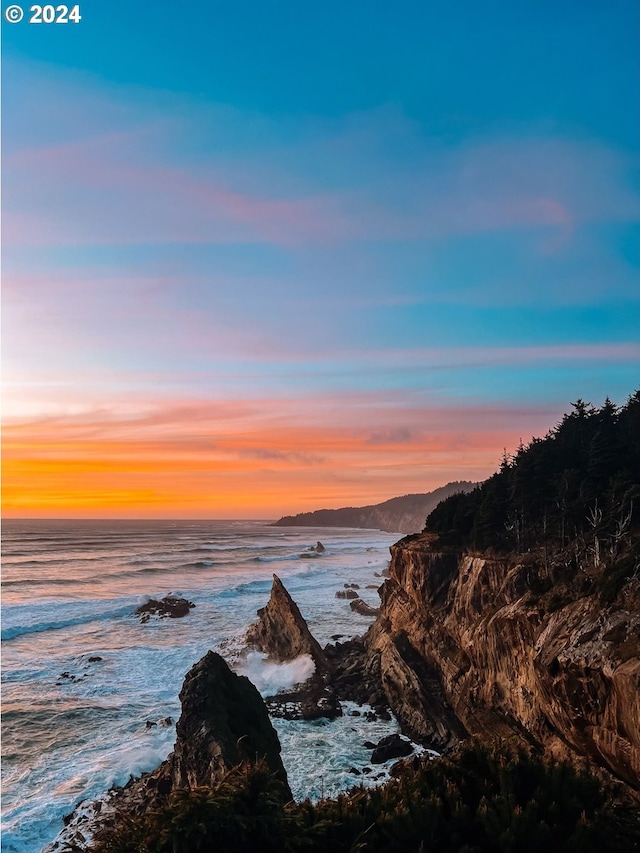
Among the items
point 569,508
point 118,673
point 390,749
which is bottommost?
point 118,673

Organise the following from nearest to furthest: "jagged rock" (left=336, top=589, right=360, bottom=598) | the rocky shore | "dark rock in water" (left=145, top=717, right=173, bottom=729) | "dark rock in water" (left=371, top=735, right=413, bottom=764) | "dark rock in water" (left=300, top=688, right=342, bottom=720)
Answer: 1. the rocky shore
2. "dark rock in water" (left=371, top=735, right=413, bottom=764)
3. "dark rock in water" (left=145, top=717, right=173, bottom=729)
4. "dark rock in water" (left=300, top=688, right=342, bottom=720)
5. "jagged rock" (left=336, top=589, right=360, bottom=598)

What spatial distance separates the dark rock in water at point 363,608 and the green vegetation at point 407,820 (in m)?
44.3

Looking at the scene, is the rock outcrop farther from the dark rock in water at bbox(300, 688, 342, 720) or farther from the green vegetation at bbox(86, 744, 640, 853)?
the dark rock in water at bbox(300, 688, 342, 720)

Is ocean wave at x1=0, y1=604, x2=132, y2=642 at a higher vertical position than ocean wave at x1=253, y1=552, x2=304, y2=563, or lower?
higher

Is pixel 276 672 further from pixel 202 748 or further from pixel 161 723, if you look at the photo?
pixel 202 748

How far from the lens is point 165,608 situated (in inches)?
2382

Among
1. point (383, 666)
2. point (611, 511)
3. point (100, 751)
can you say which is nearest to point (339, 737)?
point (383, 666)

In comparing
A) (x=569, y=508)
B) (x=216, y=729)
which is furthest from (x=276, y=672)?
(x=569, y=508)

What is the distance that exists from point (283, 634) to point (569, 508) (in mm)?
23201

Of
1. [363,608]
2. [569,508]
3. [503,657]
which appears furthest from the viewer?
[363,608]

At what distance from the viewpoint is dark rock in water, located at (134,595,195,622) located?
58312 millimetres

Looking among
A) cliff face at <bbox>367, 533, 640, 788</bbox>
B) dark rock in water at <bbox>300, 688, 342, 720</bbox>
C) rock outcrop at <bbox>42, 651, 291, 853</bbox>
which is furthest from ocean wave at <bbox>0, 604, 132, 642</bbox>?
Answer: rock outcrop at <bbox>42, 651, 291, 853</bbox>

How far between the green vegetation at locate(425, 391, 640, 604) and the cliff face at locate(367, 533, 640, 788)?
1569 mm

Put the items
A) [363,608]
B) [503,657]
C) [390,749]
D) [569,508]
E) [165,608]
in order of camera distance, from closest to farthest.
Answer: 1. [503,657]
2. [390,749]
3. [569,508]
4. [363,608]
5. [165,608]
